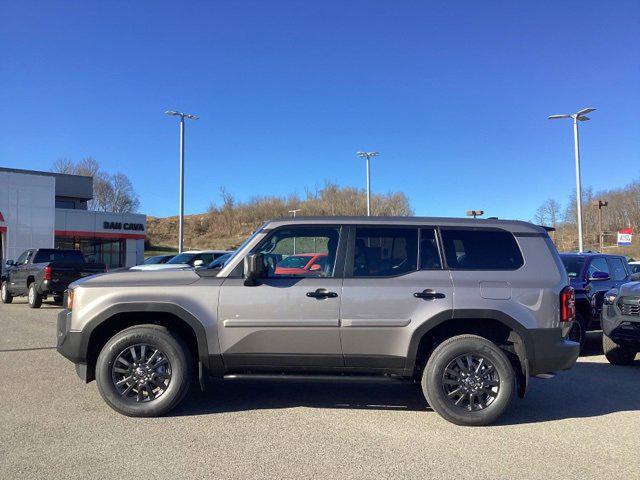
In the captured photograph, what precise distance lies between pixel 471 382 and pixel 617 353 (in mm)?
4269

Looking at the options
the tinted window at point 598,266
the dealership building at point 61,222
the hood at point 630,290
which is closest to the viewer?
the hood at point 630,290

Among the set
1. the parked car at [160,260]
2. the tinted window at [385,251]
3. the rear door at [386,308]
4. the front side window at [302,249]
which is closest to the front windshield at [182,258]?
the parked car at [160,260]

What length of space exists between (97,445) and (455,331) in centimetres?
340

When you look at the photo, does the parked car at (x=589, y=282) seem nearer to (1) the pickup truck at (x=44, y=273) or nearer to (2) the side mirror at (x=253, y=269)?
(2) the side mirror at (x=253, y=269)

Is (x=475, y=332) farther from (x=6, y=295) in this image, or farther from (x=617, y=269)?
(x=6, y=295)

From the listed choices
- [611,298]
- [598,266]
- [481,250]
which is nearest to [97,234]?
[598,266]

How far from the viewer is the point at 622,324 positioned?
7.72m

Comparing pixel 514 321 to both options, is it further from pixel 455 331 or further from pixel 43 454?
pixel 43 454

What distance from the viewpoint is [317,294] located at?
203 inches

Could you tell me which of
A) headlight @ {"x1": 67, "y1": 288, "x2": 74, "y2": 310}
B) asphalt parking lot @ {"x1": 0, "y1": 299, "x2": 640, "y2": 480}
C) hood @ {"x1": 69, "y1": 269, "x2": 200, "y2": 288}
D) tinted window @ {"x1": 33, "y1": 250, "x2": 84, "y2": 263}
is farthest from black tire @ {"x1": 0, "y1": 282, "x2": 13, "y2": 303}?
hood @ {"x1": 69, "y1": 269, "x2": 200, "y2": 288}

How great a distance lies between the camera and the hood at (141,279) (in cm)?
527

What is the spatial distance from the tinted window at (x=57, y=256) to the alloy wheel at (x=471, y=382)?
566 inches

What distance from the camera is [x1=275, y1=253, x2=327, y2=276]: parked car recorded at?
5.33 meters

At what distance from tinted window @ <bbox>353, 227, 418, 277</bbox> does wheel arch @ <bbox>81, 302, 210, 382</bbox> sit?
1.65 m
